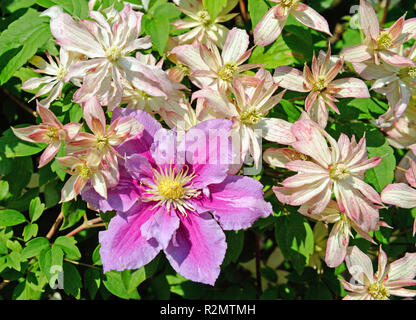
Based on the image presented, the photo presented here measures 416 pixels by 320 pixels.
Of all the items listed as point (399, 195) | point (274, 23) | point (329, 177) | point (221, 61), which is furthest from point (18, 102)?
point (399, 195)

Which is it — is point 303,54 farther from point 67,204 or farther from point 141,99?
point 67,204

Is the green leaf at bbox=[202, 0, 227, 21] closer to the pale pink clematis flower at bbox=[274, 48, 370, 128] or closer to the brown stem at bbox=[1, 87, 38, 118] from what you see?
the pale pink clematis flower at bbox=[274, 48, 370, 128]

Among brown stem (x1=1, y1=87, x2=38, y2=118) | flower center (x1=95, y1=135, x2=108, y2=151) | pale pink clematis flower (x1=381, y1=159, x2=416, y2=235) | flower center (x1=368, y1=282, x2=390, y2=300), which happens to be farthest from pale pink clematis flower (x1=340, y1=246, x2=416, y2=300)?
brown stem (x1=1, y1=87, x2=38, y2=118)

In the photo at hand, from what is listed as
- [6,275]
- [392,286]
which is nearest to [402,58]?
[392,286]

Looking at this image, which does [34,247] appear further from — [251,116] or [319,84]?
[319,84]

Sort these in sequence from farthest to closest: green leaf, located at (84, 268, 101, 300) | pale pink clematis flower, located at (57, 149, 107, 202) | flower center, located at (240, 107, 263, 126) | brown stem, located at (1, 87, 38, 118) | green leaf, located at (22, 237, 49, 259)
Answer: brown stem, located at (1, 87, 38, 118) < green leaf, located at (84, 268, 101, 300) < green leaf, located at (22, 237, 49, 259) < flower center, located at (240, 107, 263, 126) < pale pink clematis flower, located at (57, 149, 107, 202)
